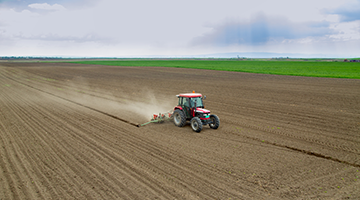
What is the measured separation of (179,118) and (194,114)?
1.00 m

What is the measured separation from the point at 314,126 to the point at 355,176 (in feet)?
17.5

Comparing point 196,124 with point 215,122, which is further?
point 215,122

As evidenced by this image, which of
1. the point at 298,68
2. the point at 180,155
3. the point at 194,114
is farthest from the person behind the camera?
the point at 298,68

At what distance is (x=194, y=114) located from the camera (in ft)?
39.8

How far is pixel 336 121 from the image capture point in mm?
13250

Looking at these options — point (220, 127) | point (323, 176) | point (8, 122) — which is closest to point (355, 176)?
point (323, 176)

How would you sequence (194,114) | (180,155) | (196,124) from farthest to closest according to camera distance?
(194,114), (196,124), (180,155)

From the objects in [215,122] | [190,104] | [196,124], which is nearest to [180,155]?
[196,124]

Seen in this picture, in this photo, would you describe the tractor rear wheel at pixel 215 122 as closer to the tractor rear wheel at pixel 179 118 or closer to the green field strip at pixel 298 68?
the tractor rear wheel at pixel 179 118

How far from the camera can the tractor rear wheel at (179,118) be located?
1230cm

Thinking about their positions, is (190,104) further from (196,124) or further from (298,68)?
(298,68)

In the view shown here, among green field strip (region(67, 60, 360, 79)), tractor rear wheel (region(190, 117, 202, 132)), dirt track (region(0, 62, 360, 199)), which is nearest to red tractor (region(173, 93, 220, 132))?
tractor rear wheel (region(190, 117, 202, 132))

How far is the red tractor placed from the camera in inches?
459

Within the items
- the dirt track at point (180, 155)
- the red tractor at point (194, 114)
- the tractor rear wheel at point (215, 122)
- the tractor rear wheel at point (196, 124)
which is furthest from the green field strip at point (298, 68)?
the tractor rear wheel at point (196, 124)
